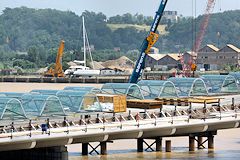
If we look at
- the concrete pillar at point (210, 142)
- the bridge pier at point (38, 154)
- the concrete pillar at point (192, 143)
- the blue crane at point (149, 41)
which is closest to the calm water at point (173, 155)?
the concrete pillar at point (192, 143)

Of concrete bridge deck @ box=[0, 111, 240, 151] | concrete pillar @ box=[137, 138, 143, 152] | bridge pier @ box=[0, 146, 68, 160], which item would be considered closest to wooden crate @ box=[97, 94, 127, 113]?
concrete pillar @ box=[137, 138, 143, 152]

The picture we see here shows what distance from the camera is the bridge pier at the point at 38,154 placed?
50.7 meters

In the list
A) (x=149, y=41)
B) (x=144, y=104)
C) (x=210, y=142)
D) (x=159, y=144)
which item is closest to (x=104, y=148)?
(x=159, y=144)

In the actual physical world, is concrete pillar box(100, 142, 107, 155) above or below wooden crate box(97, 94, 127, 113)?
below

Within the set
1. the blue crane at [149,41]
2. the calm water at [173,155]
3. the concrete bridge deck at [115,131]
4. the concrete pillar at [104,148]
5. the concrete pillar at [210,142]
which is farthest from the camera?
the blue crane at [149,41]

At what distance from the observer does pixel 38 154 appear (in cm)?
5159

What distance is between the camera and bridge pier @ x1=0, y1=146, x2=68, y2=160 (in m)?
50.7

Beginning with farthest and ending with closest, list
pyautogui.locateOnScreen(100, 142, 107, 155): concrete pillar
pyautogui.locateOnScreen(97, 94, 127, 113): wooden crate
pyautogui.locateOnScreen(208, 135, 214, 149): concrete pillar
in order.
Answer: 1. pyautogui.locateOnScreen(208, 135, 214, 149): concrete pillar
2. pyautogui.locateOnScreen(97, 94, 127, 113): wooden crate
3. pyautogui.locateOnScreen(100, 142, 107, 155): concrete pillar

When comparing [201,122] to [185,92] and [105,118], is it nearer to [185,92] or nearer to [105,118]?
[105,118]

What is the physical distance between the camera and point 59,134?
49219mm

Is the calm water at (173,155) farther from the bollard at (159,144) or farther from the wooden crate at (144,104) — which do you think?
the wooden crate at (144,104)

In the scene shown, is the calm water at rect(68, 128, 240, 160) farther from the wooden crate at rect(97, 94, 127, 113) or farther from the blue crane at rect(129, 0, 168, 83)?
the blue crane at rect(129, 0, 168, 83)

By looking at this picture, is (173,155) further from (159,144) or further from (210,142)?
(210,142)

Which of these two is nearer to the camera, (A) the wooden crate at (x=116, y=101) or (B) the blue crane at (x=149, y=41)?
(A) the wooden crate at (x=116, y=101)
